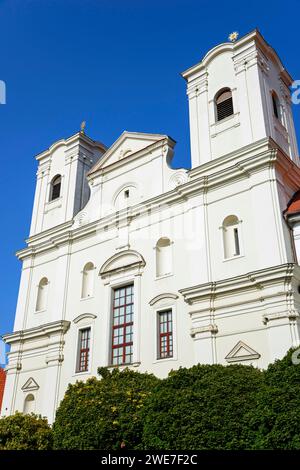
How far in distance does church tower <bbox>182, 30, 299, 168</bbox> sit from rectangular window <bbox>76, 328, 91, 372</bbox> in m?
8.94

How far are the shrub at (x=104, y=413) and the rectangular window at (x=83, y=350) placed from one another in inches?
164

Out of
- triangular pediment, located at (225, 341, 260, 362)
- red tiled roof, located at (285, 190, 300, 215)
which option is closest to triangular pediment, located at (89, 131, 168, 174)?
red tiled roof, located at (285, 190, 300, 215)

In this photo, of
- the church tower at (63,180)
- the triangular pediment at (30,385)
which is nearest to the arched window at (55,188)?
the church tower at (63,180)

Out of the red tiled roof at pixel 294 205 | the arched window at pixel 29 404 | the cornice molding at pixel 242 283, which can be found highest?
the red tiled roof at pixel 294 205

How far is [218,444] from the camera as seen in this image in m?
12.2

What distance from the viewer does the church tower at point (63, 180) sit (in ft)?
87.8

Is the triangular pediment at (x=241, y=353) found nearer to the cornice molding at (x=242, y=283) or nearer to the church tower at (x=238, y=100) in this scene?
the cornice molding at (x=242, y=283)

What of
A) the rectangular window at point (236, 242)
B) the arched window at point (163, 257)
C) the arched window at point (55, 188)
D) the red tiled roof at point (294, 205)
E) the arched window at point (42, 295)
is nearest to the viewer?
the red tiled roof at point (294, 205)

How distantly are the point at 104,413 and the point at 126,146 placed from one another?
1402cm

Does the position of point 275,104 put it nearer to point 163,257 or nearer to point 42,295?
point 163,257

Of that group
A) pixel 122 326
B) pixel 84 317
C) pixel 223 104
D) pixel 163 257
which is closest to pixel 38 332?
pixel 84 317

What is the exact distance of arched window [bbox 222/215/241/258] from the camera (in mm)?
18453

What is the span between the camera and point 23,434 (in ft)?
56.0
